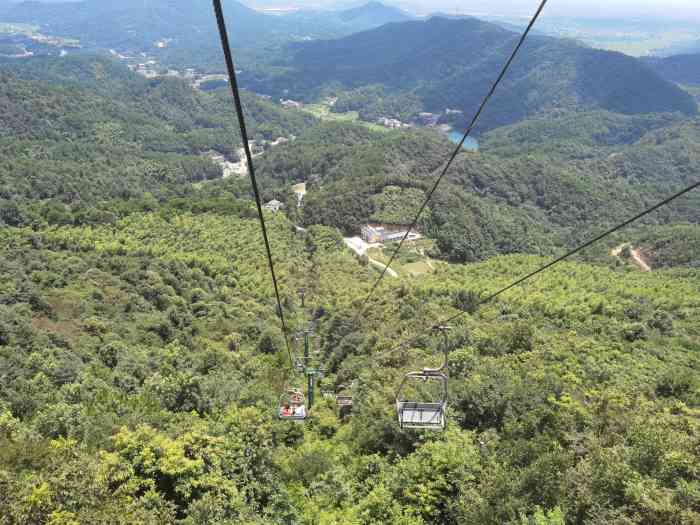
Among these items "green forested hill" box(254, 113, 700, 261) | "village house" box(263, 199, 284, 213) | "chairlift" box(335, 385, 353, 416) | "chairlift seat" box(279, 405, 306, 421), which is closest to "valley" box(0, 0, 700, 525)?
"chairlift seat" box(279, 405, 306, 421)

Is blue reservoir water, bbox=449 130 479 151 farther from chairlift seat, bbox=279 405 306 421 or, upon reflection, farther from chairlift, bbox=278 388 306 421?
chairlift seat, bbox=279 405 306 421

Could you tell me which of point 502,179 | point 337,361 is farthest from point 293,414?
point 502,179

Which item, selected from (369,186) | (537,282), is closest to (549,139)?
(369,186)

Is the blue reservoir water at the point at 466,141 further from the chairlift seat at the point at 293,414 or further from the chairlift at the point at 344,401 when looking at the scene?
the chairlift seat at the point at 293,414

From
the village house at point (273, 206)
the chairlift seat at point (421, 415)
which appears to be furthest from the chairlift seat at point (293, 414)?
the village house at point (273, 206)

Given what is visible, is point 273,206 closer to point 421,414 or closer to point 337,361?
point 337,361
